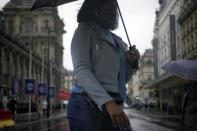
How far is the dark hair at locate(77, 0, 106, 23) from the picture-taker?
2705mm

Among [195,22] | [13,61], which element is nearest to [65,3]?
[195,22]

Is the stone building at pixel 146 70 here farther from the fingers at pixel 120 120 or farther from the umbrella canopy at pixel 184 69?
the fingers at pixel 120 120

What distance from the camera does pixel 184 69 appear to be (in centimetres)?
336

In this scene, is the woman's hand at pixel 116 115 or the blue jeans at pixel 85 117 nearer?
the woman's hand at pixel 116 115

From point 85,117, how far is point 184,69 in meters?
1.36

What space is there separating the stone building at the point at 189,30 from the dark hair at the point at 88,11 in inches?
1462

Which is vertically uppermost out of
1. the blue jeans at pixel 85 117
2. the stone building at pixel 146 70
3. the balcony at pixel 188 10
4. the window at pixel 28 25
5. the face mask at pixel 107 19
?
the window at pixel 28 25

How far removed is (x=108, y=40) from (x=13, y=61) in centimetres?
4289

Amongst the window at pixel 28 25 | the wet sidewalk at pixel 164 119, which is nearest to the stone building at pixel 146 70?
the window at pixel 28 25

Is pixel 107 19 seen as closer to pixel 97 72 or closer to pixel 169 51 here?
pixel 97 72

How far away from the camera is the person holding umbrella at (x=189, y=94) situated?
295cm

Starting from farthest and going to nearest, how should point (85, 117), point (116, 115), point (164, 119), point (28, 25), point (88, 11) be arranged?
point (28, 25) → point (164, 119) → point (88, 11) → point (85, 117) → point (116, 115)

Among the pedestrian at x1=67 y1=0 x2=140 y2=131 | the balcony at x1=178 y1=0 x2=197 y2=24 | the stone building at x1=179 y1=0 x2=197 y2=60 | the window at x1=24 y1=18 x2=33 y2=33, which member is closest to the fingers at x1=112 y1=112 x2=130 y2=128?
the pedestrian at x1=67 y1=0 x2=140 y2=131

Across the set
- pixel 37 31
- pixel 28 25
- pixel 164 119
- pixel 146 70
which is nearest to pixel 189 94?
pixel 164 119
